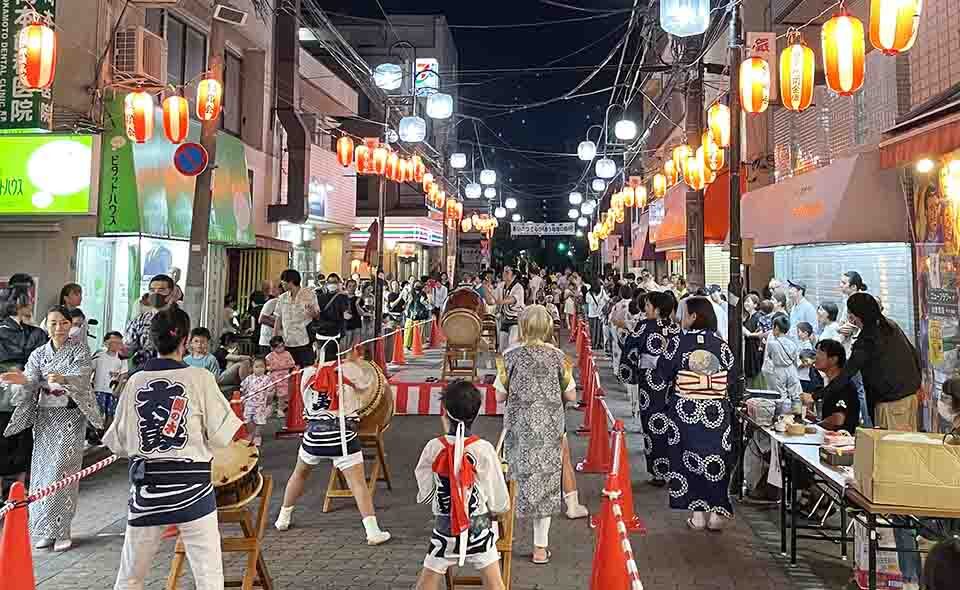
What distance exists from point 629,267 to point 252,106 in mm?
25361

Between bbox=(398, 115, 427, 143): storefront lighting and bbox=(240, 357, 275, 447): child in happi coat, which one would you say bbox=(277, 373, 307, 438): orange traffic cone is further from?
bbox=(398, 115, 427, 143): storefront lighting

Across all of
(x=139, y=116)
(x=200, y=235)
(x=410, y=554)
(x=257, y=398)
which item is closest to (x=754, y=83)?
(x=410, y=554)

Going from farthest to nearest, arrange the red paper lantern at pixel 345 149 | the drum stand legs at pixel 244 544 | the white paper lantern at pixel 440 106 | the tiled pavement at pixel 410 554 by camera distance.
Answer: the white paper lantern at pixel 440 106
the red paper lantern at pixel 345 149
the tiled pavement at pixel 410 554
the drum stand legs at pixel 244 544

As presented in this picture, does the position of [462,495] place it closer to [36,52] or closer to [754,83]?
[754,83]

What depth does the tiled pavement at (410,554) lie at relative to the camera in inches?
237

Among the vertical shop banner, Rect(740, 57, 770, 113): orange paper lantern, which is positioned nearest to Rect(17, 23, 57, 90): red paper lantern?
the vertical shop banner

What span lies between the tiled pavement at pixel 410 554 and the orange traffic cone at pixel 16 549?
1258 mm

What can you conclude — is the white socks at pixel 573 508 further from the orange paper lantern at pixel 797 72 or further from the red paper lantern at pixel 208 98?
the red paper lantern at pixel 208 98

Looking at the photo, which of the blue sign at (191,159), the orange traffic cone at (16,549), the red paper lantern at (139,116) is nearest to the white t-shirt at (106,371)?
the blue sign at (191,159)

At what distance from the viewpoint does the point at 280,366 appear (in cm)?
1191

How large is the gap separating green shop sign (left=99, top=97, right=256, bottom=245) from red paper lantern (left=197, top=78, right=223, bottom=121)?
63.5 inches

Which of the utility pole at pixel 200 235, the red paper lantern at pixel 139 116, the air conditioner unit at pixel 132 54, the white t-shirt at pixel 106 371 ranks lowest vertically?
the white t-shirt at pixel 106 371

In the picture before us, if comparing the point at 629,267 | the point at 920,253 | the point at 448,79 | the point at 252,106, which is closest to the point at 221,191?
the point at 252,106

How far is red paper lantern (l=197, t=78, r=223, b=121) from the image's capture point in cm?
1309
